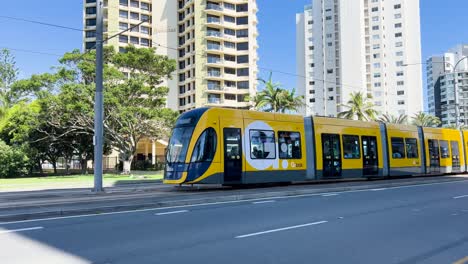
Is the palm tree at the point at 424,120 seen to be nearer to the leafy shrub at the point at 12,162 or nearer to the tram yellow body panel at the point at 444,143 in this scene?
the tram yellow body panel at the point at 444,143

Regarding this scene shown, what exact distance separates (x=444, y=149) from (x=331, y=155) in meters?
12.8

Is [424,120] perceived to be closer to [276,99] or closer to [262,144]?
[276,99]

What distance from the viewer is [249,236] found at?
26.0 feet

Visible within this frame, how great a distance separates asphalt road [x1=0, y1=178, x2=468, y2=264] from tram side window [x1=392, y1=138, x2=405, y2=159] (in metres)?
13.1

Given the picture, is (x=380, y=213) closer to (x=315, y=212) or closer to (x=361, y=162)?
(x=315, y=212)

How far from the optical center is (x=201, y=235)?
803 centimetres

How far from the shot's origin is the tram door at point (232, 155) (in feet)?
55.6

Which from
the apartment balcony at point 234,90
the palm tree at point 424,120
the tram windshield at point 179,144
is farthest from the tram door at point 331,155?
the palm tree at point 424,120

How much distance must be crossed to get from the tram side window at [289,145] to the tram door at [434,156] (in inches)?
500

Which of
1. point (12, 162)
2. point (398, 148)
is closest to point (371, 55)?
point (398, 148)

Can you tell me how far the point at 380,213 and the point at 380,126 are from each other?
1455 cm

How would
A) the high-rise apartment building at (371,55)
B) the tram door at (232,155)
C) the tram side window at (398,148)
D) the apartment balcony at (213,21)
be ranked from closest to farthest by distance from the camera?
the tram door at (232,155), the tram side window at (398,148), the apartment balcony at (213,21), the high-rise apartment building at (371,55)

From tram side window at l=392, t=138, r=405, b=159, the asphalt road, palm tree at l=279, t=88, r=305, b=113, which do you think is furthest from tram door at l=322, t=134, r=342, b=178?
palm tree at l=279, t=88, r=305, b=113

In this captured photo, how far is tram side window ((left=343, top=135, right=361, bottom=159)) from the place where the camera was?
71.8 feet
